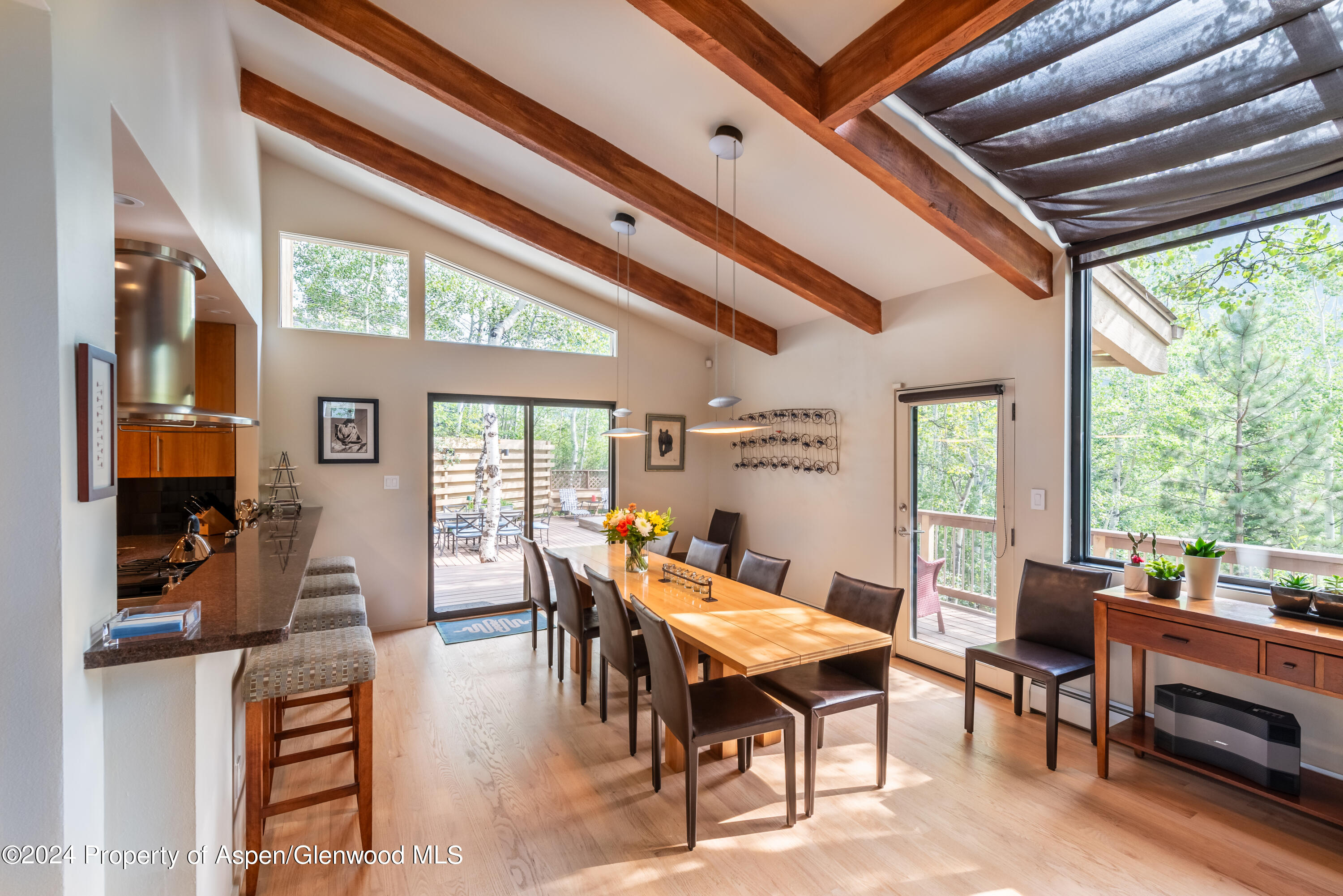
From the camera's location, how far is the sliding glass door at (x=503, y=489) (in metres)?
5.24

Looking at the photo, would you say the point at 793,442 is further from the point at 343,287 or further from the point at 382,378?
the point at 343,287

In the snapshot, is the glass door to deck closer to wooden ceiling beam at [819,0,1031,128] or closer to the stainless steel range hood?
wooden ceiling beam at [819,0,1031,128]

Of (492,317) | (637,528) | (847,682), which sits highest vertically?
(492,317)

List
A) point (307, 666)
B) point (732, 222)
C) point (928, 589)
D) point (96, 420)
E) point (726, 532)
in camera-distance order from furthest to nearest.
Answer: point (726, 532)
point (928, 589)
point (732, 222)
point (307, 666)
point (96, 420)

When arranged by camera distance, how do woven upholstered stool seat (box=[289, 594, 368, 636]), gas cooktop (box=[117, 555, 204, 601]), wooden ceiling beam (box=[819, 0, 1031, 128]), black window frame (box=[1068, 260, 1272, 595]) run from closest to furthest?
wooden ceiling beam (box=[819, 0, 1031, 128]) < gas cooktop (box=[117, 555, 204, 601]) < woven upholstered stool seat (box=[289, 594, 368, 636]) < black window frame (box=[1068, 260, 1272, 595])

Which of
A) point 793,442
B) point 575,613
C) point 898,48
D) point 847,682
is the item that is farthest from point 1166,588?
point 793,442

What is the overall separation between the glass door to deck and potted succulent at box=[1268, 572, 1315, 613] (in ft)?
4.32

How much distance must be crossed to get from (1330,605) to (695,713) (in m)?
2.46

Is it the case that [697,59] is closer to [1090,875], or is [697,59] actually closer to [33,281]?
[33,281]

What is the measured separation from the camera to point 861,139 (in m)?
2.67

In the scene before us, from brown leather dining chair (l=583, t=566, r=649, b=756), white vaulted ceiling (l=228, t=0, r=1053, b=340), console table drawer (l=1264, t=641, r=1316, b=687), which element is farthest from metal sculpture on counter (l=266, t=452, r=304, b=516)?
console table drawer (l=1264, t=641, r=1316, b=687)

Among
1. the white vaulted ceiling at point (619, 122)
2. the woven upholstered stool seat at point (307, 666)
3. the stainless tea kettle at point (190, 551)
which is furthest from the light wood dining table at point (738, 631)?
the white vaulted ceiling at point (619, 122)

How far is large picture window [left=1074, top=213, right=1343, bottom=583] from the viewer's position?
8.71ft

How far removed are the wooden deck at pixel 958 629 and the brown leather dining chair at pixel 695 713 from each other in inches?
78.5
